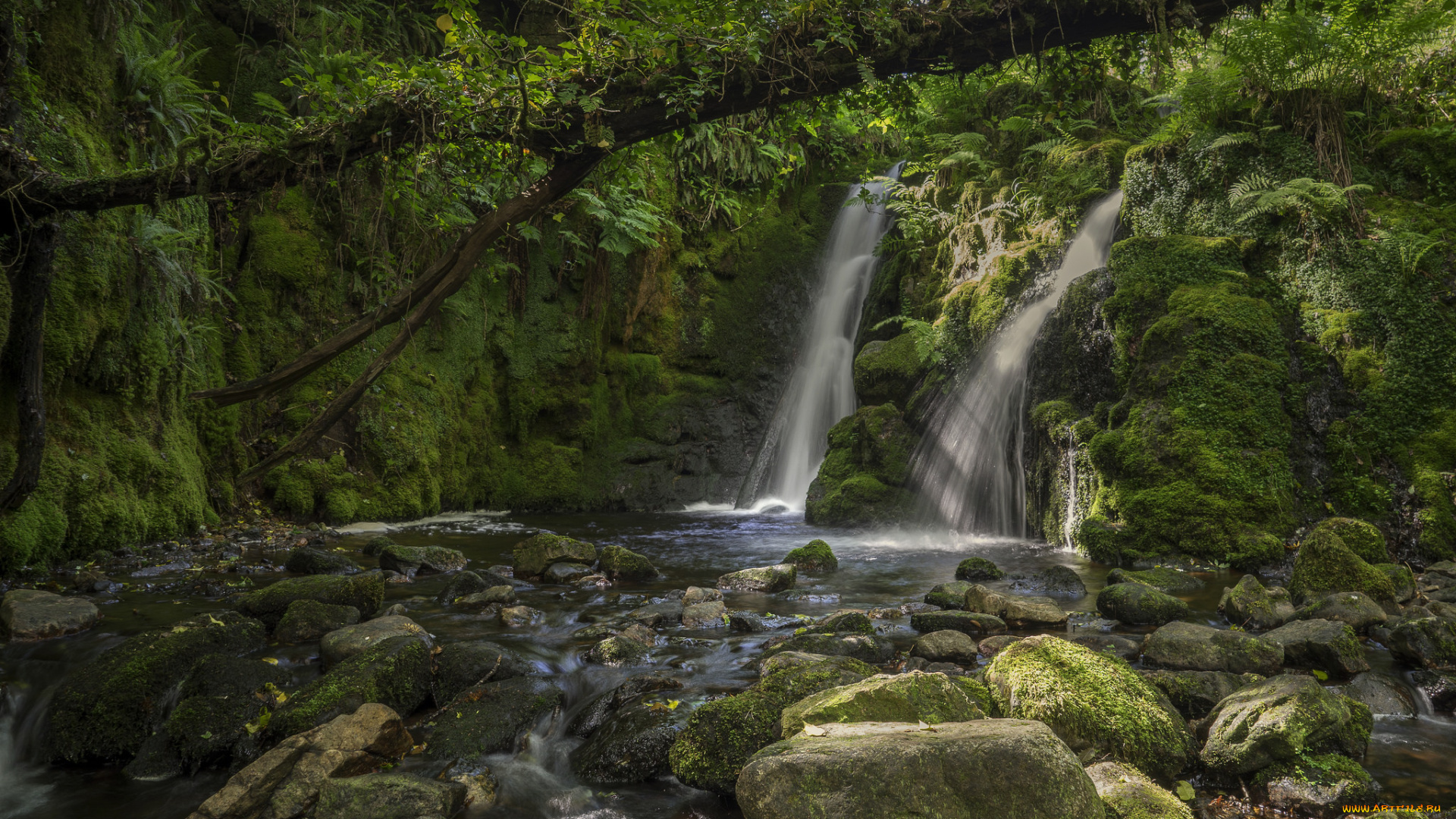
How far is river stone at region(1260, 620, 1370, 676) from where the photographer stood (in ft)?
14.0

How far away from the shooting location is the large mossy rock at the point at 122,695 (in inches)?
143

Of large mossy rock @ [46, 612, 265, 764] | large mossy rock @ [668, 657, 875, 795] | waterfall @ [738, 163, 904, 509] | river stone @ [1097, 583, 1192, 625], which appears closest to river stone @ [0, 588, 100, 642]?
large mossy rock @ [46, 612, 265, 764]

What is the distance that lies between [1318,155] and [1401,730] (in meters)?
7.80

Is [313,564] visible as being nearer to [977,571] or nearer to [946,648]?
[946,648]

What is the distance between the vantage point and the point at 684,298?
16406 mm

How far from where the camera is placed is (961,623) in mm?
5398

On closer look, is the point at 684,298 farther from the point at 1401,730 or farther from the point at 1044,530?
the point at 1401,730

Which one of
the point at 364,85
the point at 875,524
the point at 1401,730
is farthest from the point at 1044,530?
the point at 364,85

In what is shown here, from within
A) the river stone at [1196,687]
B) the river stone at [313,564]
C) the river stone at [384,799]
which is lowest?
the river stone at [313,564]

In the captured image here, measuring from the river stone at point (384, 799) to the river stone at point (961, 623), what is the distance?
139 inches

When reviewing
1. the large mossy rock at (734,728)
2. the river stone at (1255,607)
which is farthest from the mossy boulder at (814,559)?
the large mossy rock at (734,728)

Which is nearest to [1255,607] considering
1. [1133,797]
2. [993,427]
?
[1133,797]

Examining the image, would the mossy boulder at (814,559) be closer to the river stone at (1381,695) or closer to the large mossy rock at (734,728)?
the large mossy rock at (734,728)

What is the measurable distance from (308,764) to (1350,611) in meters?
6.59
